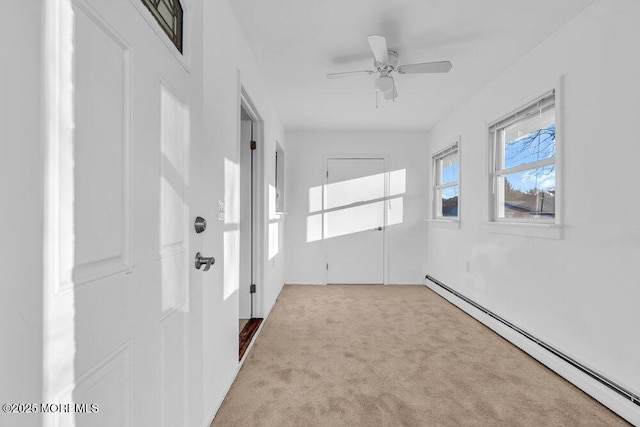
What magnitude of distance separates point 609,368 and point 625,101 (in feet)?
4.90

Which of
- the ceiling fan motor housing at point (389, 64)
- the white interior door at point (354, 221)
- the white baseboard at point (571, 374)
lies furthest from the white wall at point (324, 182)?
the ceiling fan motor housing at point (389, 64)

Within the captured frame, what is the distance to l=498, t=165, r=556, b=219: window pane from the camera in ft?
8.54

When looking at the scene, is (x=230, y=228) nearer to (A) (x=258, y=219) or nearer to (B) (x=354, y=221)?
(A) (x=258, y=219)

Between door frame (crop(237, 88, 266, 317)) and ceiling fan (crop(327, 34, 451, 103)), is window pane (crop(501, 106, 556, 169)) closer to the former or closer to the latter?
ceiling fan (crop(327, 34, 451, 103))

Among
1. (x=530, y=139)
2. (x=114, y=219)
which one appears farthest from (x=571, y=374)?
(x=114, y=219)

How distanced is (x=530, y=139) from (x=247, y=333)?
284cm

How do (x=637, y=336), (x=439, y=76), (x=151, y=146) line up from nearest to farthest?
(x=151, y=146)
(x=637, y=336)
(x=439, y=76)

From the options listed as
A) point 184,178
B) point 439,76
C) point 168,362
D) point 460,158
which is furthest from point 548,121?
point 168,362

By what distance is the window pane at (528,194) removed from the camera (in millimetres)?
2602

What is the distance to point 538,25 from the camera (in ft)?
7.67

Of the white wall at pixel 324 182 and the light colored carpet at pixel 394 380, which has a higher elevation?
the white wall at pixel 324 182

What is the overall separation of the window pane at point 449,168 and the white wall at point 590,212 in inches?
55.1

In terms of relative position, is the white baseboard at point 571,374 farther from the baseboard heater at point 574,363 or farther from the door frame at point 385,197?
the door frame at point 385,197

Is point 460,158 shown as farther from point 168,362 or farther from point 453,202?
point 168,362
